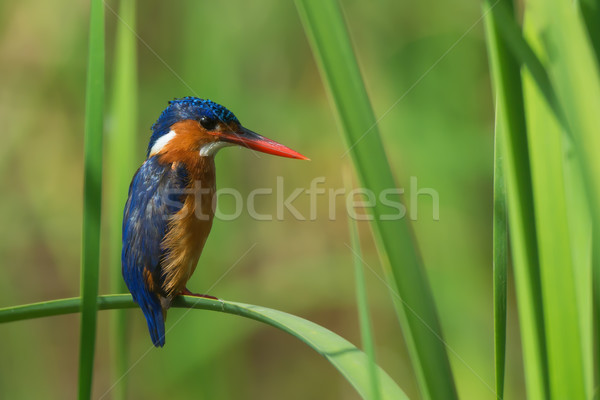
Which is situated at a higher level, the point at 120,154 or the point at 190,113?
the point at 190,113

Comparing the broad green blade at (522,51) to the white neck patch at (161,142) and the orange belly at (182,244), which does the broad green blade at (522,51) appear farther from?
the white neck patch at (161,142)

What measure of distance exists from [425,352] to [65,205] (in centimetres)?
172

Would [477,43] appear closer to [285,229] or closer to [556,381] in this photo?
[285,229]

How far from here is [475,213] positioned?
171cm

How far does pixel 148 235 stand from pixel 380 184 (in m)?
0.83

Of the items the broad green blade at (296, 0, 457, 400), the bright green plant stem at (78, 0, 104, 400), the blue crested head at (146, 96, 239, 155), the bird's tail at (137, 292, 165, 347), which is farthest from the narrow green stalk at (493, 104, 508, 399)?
the blue crested head at (146, 96, 239, 155)

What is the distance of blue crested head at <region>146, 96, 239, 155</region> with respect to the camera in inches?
54.9

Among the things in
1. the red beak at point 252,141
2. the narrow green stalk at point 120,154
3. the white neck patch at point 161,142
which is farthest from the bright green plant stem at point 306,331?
the white neck patch at point 161,142

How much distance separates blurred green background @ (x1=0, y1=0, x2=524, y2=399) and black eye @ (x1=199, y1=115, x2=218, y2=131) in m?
0.18

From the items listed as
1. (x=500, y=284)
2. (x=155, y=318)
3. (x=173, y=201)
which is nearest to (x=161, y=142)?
(x=173, y=201)

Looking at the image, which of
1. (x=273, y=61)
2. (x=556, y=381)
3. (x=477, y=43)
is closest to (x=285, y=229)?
(x=273, y=61)

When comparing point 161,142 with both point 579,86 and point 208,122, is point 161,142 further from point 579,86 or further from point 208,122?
point 579,86

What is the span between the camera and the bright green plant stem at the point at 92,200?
67 cm

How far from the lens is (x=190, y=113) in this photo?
143cm
